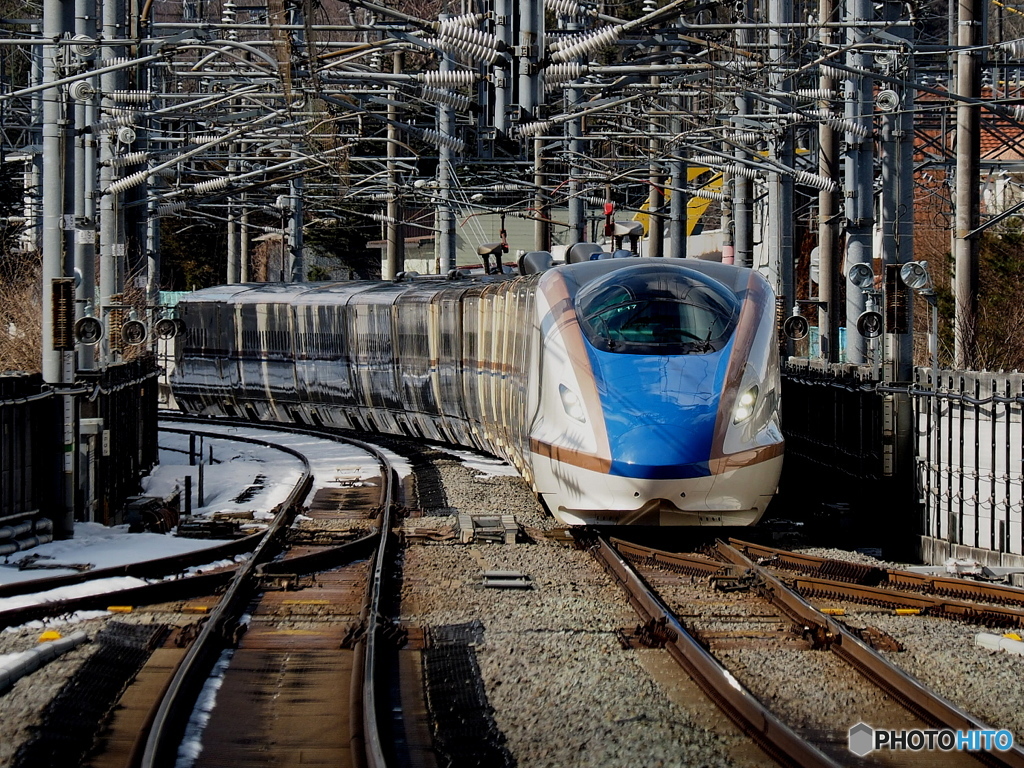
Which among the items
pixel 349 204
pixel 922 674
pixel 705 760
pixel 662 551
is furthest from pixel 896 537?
pixel 349 204

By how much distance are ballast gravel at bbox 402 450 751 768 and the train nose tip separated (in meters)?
0.90

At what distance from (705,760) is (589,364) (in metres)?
6.43

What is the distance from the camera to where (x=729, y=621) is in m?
9.77

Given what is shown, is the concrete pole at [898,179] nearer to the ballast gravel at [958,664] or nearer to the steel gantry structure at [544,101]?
the steel gantry structure at [544,101]

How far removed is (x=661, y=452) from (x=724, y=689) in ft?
15.2

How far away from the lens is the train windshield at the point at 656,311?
12844 millimetres

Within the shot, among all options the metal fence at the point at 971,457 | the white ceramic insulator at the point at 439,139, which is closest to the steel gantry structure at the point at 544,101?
the white ceramic insulator at the point at 439,139

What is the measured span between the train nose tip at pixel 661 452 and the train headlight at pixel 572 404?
1.66 feet

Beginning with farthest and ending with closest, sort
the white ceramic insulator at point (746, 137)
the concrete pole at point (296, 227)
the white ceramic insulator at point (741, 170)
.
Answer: the concrete pole at point (296, 227) < the white ceramic insulator at point (746, 137) < the white ceramic insulator at point (741, 170)

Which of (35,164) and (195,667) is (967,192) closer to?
(195,667)

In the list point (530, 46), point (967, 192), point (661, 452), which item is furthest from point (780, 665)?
point (967, 192)

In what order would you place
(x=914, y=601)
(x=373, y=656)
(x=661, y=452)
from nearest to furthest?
1. (x=373, y=656)
2. (x=914, y=601)
3. (x=661, y=452)

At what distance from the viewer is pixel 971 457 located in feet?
41.1

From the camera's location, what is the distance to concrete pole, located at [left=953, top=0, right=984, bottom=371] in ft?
57.5
